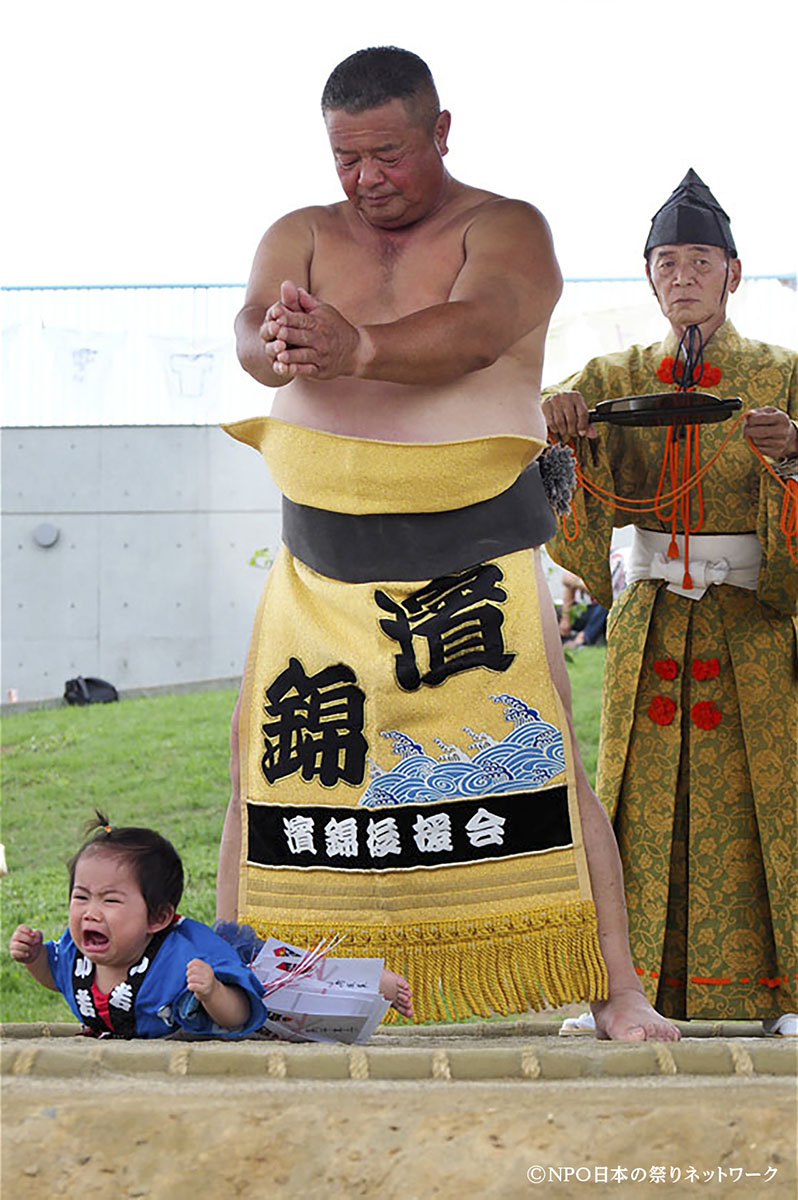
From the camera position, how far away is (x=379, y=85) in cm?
202

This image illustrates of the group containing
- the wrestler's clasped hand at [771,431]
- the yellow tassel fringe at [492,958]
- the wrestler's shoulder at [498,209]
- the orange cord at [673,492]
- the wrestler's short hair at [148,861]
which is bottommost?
Answer: the yellow tassel fringe at [492,958]

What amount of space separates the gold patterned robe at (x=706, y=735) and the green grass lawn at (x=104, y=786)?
192 centimetres

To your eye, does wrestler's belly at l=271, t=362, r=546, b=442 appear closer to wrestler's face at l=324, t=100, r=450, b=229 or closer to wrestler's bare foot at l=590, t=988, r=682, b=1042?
wrestler's face at l=324, t=100, r=450, b=229

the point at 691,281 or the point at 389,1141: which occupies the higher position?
the point at 691,281

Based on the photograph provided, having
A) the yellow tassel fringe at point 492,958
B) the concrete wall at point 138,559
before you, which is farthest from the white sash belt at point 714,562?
the concrete wall at point 138,559

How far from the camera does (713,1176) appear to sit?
1.24 metres

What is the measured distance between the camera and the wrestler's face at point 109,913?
5.86 feet

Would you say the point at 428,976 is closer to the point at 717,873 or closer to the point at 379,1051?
the point at 379,1051

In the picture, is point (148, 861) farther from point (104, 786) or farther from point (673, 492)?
point (104, 786)

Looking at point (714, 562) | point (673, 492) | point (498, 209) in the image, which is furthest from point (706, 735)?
point (498, 209)

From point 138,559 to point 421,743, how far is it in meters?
8.26

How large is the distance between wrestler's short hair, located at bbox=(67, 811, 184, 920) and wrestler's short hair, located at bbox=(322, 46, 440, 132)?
3.68 feet

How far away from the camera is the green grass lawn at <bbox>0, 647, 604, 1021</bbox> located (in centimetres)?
463

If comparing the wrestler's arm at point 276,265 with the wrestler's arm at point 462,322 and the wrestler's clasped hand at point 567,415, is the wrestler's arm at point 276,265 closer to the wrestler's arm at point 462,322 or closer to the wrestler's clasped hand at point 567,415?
the wrestler's arm at point 462,322
